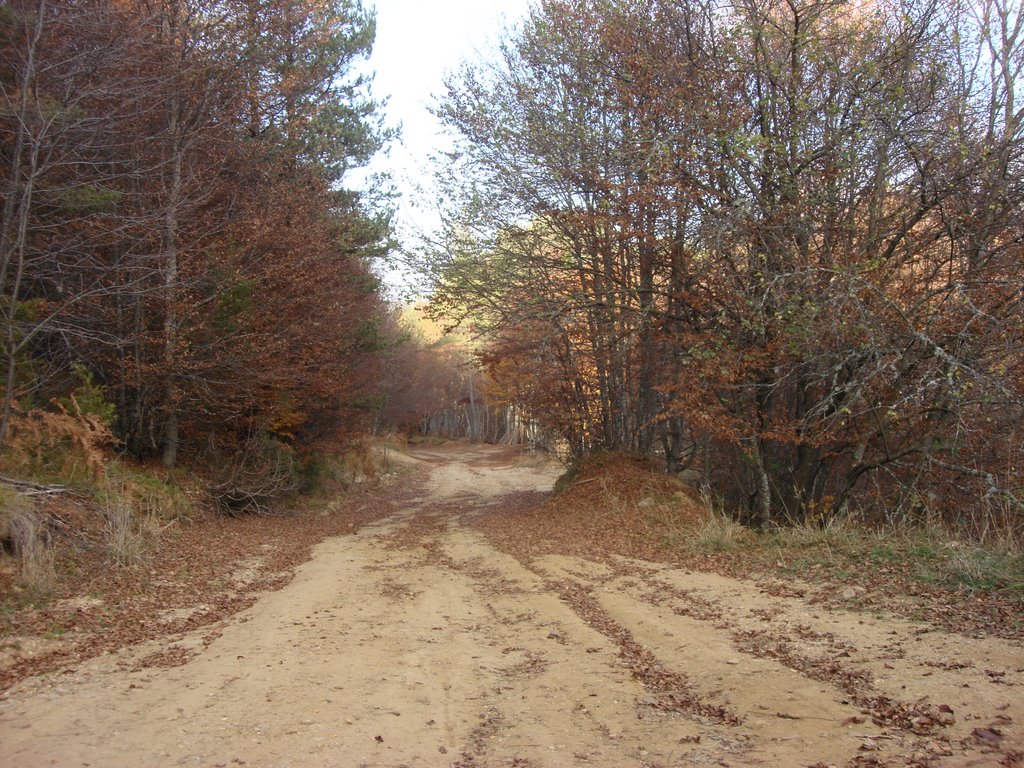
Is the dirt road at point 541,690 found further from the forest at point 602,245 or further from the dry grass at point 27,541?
the forest at point 602,245

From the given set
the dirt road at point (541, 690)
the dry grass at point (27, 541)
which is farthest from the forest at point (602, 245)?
the dirt road at point (541, 690)

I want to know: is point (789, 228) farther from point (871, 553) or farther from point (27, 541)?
point (27, 541)

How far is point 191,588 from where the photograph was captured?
351 inches

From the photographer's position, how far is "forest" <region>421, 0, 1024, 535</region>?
35.7ft

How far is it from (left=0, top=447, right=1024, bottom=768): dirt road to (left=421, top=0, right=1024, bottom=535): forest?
14.6ft

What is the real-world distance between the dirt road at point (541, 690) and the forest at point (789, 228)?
445 cm

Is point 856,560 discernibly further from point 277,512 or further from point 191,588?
point 277,512

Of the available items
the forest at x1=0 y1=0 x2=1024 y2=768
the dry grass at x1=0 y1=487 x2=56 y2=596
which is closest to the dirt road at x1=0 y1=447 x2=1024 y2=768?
the forest at x1=0 y1=0 x2=1024 y2=768

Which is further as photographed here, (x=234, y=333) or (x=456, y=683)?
(x=234, y=333)

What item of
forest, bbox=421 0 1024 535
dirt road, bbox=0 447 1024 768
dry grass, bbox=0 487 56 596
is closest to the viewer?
dirt road, bbox=0 447 1024 768

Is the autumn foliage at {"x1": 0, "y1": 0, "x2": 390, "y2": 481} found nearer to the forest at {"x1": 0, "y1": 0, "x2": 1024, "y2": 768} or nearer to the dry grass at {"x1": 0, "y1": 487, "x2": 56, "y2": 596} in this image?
the forest at {"x1": 0, "y1": 0, "x2": 1024, "y2": 768}

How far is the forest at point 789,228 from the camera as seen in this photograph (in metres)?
10.9

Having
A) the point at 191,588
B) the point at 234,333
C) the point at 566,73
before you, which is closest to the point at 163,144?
the point at 234,333

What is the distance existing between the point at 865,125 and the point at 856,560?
651 cm
